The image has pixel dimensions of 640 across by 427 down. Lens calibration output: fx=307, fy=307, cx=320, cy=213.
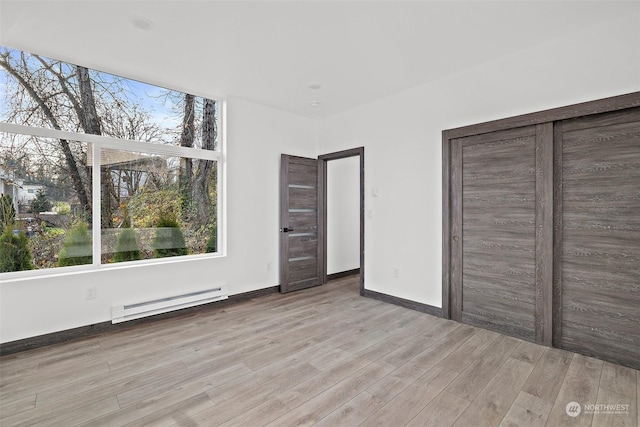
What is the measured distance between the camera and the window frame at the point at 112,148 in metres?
2.88

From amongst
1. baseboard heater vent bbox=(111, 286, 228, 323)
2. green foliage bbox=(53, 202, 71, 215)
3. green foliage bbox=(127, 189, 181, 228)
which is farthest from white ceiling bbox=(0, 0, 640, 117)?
baseboard heater vent bbox=(111, 286, 228, 323)

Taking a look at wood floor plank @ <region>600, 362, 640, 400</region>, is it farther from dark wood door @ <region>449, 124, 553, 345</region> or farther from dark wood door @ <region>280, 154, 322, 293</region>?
dark wood door @ <region>280, 154, 322, 293</region>

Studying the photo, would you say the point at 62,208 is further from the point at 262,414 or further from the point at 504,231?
the point at 504,231

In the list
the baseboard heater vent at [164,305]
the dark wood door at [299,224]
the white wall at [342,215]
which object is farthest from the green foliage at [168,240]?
the white wall at [342,215]

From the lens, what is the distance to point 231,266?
13.4ft

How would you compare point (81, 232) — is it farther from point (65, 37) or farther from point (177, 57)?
point (177, 57)

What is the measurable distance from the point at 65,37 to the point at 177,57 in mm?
869

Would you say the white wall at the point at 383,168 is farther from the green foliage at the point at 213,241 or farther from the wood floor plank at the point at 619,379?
the wood floor plank at the point at 619,379

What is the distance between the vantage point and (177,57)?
2.99 metres

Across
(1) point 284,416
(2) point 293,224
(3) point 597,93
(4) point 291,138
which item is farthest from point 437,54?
(1) point 284,416

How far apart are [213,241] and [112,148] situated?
1.55 metres

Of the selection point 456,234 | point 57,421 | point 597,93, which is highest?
point 597,93

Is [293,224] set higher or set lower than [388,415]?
higher

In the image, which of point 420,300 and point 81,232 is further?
point 420,300
